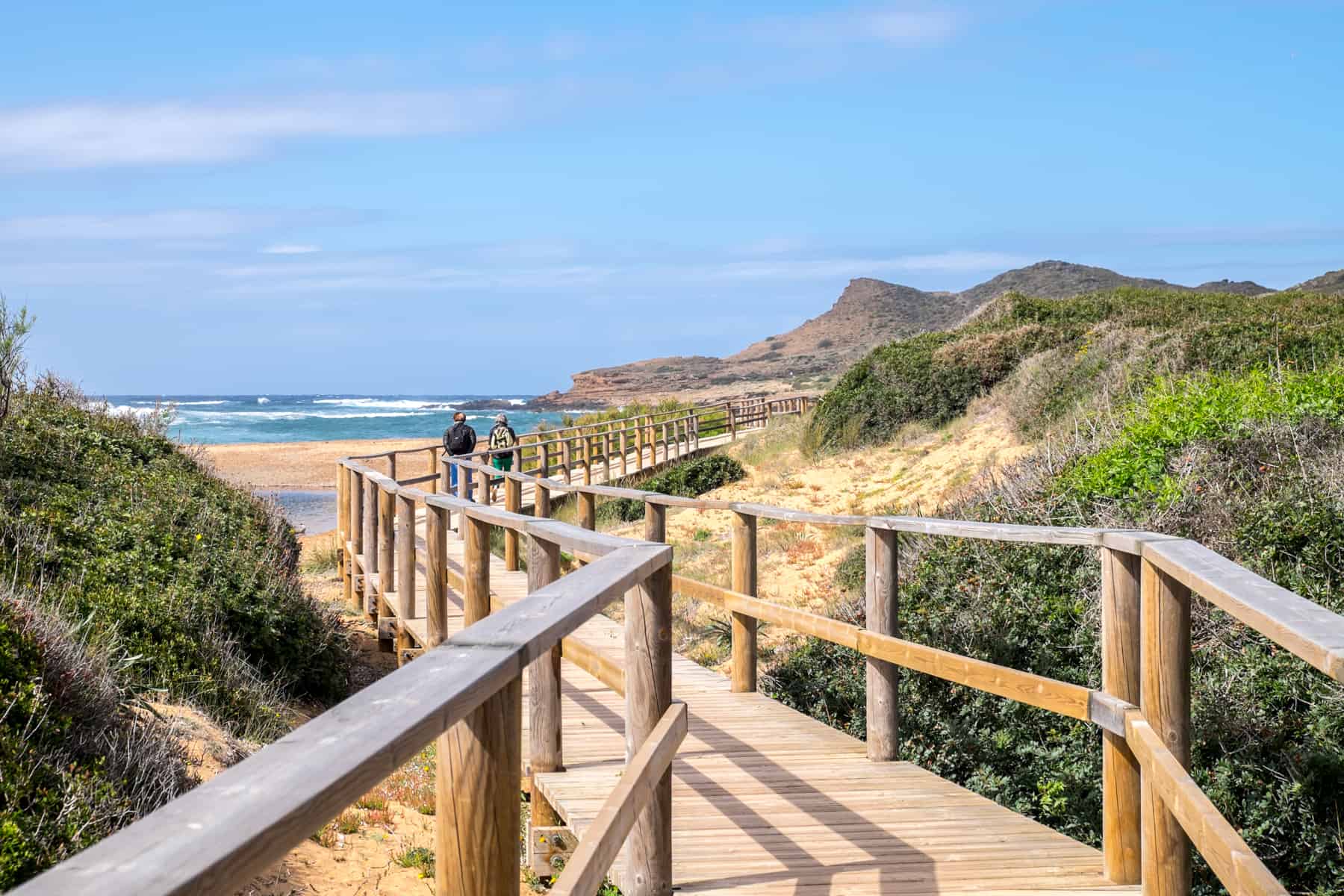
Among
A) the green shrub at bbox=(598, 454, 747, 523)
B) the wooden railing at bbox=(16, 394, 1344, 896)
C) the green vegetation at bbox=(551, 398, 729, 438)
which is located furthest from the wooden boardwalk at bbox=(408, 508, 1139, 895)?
the green vegetation at bbox=(551, 398, 729, 438)

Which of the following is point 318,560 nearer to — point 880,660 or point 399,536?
point 399,536

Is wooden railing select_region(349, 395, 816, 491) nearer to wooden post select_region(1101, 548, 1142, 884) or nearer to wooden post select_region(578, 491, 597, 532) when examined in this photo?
wooden post select_region(578, 491, 597, 532)

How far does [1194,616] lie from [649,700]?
13.3ft

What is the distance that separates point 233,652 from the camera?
307 inches

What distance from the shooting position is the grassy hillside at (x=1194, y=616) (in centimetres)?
491

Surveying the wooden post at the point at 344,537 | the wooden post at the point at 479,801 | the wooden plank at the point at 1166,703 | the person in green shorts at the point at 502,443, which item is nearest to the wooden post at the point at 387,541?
the wooden post at the point at 344,537

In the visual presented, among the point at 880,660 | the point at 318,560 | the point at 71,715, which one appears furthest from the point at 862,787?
the point at 318,560

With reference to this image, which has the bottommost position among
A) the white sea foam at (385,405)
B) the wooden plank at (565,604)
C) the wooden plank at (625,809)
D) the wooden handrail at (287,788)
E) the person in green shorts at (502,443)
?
the wooden plank at (625,809)

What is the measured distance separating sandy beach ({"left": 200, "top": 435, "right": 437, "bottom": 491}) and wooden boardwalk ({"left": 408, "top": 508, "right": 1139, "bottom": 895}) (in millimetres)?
28686

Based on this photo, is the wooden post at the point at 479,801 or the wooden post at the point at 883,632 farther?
the wooden post at the point at 883,632

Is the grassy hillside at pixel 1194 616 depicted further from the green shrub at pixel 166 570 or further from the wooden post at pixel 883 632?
the green shrub at pixel 166 570

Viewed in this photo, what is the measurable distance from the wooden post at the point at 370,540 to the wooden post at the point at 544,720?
7.16 metres

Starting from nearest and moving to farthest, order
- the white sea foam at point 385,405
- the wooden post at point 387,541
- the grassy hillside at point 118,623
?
the grassy hillside at point 118,623
the wooden post at point 387,541
the white sea foam at point 385,405

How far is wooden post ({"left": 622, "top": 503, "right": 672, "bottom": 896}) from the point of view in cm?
322
